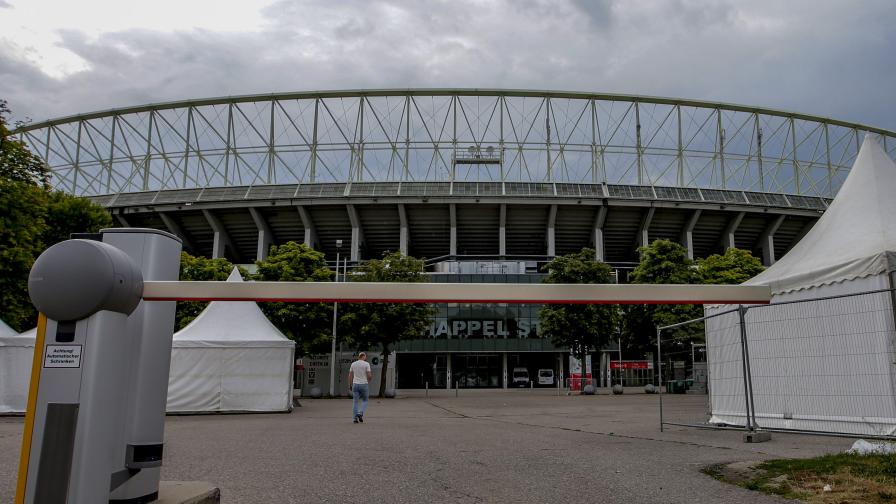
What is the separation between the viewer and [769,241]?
60094 mm

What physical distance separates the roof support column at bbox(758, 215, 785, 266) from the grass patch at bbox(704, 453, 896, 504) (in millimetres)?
58741

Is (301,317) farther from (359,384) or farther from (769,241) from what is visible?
(769,241)

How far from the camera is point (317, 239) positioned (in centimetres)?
5938

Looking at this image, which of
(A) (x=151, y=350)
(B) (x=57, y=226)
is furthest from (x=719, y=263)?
(A) (x=151, y=350)

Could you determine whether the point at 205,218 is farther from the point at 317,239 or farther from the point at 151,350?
the point at 151,350

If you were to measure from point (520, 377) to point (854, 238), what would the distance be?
40641 mm

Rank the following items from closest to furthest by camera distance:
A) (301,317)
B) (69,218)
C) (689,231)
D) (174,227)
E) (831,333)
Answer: (831,333) → (301,317) → (69,218) → (689,231) → (174,227)

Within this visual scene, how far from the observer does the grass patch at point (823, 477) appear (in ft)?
15.0

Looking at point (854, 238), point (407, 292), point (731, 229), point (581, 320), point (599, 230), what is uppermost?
point (731, 229)

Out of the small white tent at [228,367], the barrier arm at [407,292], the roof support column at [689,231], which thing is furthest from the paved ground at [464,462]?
the roof support column at [689,231]

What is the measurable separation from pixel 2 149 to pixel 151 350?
21.1 metres

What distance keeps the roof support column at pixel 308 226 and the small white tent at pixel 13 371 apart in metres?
39.6

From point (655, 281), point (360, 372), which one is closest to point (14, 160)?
point (360, 372)

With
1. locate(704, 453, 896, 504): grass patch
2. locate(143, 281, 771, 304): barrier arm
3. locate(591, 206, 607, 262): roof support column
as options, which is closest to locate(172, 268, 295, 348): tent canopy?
locate(704, 453, 896, 504): grass patch
